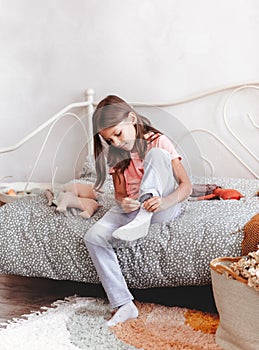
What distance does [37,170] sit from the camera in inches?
117

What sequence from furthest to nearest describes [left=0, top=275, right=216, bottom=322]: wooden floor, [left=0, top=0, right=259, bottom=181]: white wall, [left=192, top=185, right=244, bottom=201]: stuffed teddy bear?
1. [left=0, top=0, right=259, bottom=181]: white wall
2. [left=192, top=185, right=244, bottom=201]: stuffed teddy bear
3. [left=0, top=275, right=216, bottom=322]: wooden floor

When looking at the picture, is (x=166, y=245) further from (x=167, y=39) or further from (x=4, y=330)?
(x=167, y=39)

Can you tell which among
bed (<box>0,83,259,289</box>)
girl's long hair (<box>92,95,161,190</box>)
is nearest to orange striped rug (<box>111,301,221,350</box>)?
bed (<box>0,83,259,289</box>)

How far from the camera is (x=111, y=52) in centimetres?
299

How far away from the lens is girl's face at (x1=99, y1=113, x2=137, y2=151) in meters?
1.68

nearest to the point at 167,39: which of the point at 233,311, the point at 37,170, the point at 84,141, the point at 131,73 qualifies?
the point at 131,73

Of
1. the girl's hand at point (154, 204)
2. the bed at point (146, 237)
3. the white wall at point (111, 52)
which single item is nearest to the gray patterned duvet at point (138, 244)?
the bed at point (146, 237)

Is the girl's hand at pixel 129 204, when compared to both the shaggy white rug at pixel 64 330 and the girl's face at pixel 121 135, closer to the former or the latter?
the girl's face at pixel 121 135

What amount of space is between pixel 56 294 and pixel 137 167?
2.29 ft

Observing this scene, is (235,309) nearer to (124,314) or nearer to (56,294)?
(124,314)

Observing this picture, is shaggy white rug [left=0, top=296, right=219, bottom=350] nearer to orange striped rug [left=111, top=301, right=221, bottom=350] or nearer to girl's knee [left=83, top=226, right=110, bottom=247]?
orange striped rug [left=111, top=301, right=221, bottom=350]

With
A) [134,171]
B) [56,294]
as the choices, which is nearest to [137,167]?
[134,171]

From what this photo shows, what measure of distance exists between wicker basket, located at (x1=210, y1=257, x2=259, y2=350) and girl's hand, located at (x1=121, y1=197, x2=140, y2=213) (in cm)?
28

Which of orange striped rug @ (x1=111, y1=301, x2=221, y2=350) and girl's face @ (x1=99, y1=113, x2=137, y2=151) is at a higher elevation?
girl's face @ (x1=99, y1=113, x2=137, y2=151)
